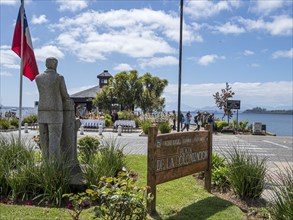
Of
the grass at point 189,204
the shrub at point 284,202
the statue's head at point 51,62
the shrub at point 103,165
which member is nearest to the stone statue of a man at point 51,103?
the statue's head at point 51,62

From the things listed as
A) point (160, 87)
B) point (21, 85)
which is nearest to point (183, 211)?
point (21, 85)

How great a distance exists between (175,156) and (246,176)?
5.30 ft

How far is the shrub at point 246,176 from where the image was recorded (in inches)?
266

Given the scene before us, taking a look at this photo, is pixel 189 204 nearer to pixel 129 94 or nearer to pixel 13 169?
pixel 13 169

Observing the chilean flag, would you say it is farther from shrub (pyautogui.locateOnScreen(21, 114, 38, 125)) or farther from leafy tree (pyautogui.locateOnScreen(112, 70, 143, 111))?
leafy tree (pyautogui.locateOnScreen(112, 70, 143, 111))

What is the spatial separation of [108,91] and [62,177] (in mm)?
42619

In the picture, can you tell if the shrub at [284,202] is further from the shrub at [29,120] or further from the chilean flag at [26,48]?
the shrub at [29,120]

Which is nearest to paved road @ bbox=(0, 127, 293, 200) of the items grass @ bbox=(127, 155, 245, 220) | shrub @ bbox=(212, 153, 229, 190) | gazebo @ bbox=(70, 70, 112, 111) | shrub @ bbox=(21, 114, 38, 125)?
shrub @ bbox=(212, 153, 229, 190)

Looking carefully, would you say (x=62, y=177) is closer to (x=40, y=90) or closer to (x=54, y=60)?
(x=40, y=90)

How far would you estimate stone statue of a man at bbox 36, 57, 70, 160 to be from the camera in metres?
7.11

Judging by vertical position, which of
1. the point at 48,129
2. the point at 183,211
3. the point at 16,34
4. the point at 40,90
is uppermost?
the point at 16,34

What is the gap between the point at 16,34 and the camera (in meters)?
11.4

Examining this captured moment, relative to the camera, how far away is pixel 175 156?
618cm

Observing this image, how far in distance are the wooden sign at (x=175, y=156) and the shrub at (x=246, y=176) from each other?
23.5 inches
